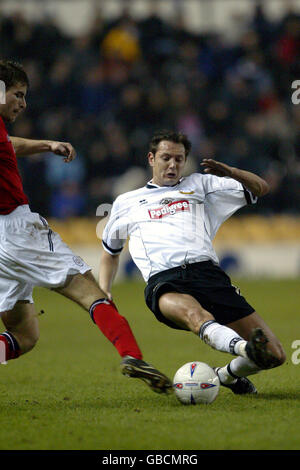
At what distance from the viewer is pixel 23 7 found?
1742 cm

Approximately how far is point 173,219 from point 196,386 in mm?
1348

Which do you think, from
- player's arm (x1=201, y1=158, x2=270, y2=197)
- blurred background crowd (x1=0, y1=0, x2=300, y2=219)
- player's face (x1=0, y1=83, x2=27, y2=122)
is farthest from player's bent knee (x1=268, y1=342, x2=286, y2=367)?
blurred background crowd (x1=0, y1=0, x2=300, y2=219)

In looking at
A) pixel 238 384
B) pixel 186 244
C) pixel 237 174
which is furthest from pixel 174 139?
pixel 238 384

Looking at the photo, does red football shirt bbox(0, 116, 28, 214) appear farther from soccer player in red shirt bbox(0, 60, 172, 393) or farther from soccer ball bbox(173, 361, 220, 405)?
soccer ball bbox(173, 361, 220, 405)

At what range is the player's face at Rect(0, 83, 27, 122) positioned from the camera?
5215 millimetres

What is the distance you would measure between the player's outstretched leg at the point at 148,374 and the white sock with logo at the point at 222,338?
0.45 meters

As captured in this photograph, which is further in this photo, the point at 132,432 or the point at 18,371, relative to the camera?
the point at 18,371

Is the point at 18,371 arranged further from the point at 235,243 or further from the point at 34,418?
the point at 235,243

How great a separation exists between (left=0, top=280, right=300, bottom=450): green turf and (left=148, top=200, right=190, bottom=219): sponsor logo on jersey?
1.30 m

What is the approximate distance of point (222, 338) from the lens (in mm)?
4898
